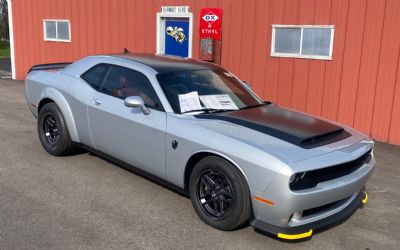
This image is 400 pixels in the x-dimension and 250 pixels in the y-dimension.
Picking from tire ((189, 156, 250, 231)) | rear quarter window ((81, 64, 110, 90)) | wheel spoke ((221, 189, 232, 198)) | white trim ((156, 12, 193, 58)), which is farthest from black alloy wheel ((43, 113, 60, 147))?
white trim ((156, 12, 193, 58))

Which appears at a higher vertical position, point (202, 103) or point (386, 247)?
point (202, 103)

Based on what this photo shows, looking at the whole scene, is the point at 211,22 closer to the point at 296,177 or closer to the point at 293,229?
the point at 296,177

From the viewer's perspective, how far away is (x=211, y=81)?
16.5ft

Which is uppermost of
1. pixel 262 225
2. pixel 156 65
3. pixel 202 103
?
pixel 156 65

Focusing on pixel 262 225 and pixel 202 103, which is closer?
pixel 262 225

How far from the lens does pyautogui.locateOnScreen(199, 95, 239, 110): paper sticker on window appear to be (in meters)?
4.66

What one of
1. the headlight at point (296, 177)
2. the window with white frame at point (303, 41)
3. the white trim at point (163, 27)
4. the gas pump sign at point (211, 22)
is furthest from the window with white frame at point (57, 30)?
the headlight at point (296, 177)

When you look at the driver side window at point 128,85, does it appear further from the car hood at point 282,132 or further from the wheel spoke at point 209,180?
the wheel spoke at point 209,180

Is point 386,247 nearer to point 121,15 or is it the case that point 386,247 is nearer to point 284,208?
point 284,208

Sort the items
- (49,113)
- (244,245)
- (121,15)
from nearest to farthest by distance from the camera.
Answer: (244,245), (49,113), (121,15)

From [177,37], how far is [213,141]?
7.29 meters

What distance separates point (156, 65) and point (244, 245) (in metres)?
2.31

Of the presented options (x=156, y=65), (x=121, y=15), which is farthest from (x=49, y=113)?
(x=121, y=15)

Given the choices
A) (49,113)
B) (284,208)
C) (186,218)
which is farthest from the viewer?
(49,113)
